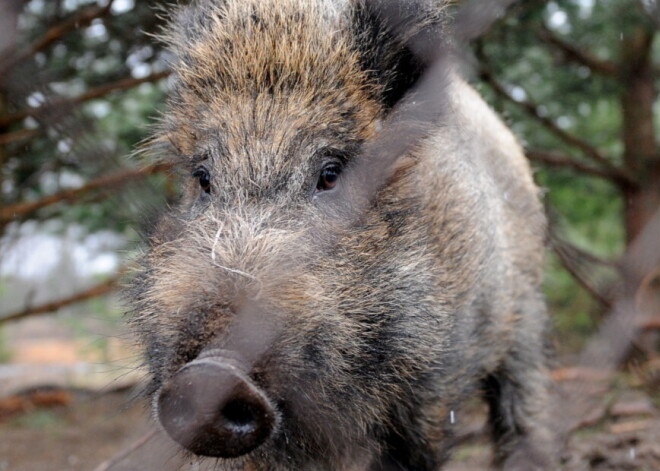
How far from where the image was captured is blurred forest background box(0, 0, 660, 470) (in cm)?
367

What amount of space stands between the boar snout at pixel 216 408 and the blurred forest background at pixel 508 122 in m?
0.80

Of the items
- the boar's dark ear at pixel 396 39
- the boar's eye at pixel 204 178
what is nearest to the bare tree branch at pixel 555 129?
the boar's dark ear at pixel 396 39

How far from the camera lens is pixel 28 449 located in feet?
17.5

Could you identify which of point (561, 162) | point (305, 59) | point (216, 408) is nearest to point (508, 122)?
point (561, 162)

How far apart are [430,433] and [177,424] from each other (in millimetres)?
1342

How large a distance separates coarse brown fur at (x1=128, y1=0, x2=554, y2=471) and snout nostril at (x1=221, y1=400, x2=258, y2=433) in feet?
0.24

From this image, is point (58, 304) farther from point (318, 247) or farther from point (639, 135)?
point (639, 135)

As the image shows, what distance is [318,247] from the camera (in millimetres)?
2164

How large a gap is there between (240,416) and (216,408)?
9 centimetres

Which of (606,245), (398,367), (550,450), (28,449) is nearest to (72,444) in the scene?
(28,449)

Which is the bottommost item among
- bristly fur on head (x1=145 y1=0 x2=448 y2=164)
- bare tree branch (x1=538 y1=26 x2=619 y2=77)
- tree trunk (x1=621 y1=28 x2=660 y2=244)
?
tree trunk (x1=621 y1=28 x2=660 y2=244)

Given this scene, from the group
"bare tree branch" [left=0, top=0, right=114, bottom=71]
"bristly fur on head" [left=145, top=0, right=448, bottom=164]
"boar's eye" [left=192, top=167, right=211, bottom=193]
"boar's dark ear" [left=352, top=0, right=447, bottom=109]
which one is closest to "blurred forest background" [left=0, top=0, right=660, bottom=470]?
"bare tree branch" [left=0, top=0, right=114, bottom=71]

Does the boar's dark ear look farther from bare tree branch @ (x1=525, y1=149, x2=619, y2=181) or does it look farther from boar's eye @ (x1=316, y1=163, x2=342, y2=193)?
bare tree branch @ (x1=525, y1=149, x2=619, y2=181)

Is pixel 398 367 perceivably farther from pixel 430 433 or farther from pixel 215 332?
pixel 215 332
